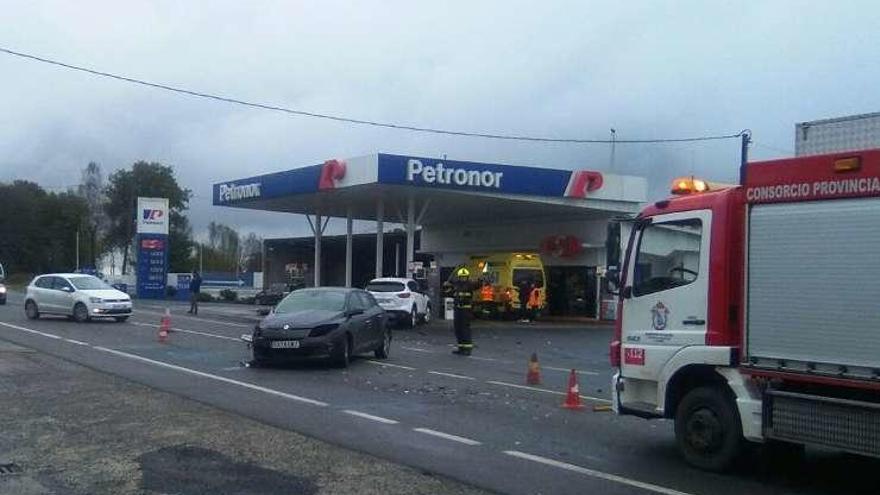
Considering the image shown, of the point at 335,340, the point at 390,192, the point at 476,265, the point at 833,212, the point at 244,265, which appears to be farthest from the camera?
the point at 244,265

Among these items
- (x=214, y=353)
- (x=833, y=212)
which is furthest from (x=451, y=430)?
(x=214, y=353)

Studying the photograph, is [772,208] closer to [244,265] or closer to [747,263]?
[747,263]

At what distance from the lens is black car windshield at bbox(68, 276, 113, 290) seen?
30.3m

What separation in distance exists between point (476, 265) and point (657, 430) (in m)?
33.2

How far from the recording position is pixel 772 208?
873cm

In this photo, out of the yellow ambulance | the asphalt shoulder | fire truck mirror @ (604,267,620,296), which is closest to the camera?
the asphalt shoulder

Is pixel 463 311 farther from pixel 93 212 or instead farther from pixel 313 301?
pixel 93 212

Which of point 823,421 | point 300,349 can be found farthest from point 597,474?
point 300,349

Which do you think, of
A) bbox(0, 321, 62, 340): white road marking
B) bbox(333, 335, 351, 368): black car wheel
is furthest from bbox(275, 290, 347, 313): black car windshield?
bbox(0, 321, 62, 340): white road marking

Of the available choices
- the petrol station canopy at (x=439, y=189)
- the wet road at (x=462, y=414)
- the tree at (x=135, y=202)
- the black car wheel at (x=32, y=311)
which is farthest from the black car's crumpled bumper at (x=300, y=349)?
the tree at (x=135, y=202)

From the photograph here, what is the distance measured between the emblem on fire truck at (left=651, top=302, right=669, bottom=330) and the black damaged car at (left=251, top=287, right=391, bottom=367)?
27.9 feet

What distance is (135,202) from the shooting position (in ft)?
310

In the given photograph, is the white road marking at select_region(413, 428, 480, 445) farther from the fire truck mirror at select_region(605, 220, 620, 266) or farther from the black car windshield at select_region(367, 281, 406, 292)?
the black car windshield at select_region(367, 281, 406, 292)

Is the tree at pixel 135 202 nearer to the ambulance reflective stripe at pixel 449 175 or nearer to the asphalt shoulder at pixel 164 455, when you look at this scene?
the ambulance reflective stripe at pixel 449 175
